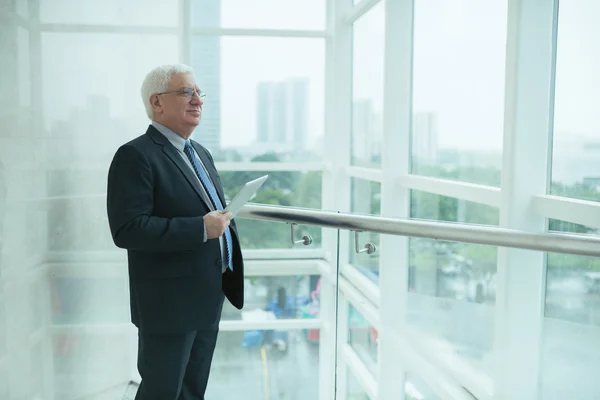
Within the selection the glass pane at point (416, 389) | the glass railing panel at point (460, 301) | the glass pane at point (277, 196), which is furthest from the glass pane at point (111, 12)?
the glass pane at point (416, 389)

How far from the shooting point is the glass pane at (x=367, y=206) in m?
A: 5.45

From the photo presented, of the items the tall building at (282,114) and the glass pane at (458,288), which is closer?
the glass pane at (458,288)

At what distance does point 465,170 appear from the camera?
387cm

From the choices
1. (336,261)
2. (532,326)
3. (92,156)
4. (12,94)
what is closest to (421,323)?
(532,326)

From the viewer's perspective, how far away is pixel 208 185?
2.37 meters

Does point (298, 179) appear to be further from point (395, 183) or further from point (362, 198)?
point (395, 183)

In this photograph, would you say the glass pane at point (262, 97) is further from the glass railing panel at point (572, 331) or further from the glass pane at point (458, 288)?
the glass railing panel at point (572, 331)

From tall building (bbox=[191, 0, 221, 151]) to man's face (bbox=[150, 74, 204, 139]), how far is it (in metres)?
4.58

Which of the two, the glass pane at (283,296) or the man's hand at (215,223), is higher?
the man's hand at (215,223)

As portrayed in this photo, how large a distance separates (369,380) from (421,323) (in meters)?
1.37

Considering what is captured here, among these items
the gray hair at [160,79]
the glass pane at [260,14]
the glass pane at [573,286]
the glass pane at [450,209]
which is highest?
the glass pane at [260,14]

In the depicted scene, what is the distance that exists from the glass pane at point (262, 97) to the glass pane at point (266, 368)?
1985mm

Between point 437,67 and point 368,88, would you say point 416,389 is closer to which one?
point 437,67

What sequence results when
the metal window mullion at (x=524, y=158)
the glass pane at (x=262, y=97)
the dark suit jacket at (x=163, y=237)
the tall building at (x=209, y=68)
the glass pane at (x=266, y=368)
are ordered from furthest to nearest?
the glass pane at (x=262, y=97), the tall building at (x=209, y=68), the glass pane at (x=266, y=368), the metal window mullion at (x=524, y=158), the dark suit jacket at (x=163, y=237)
